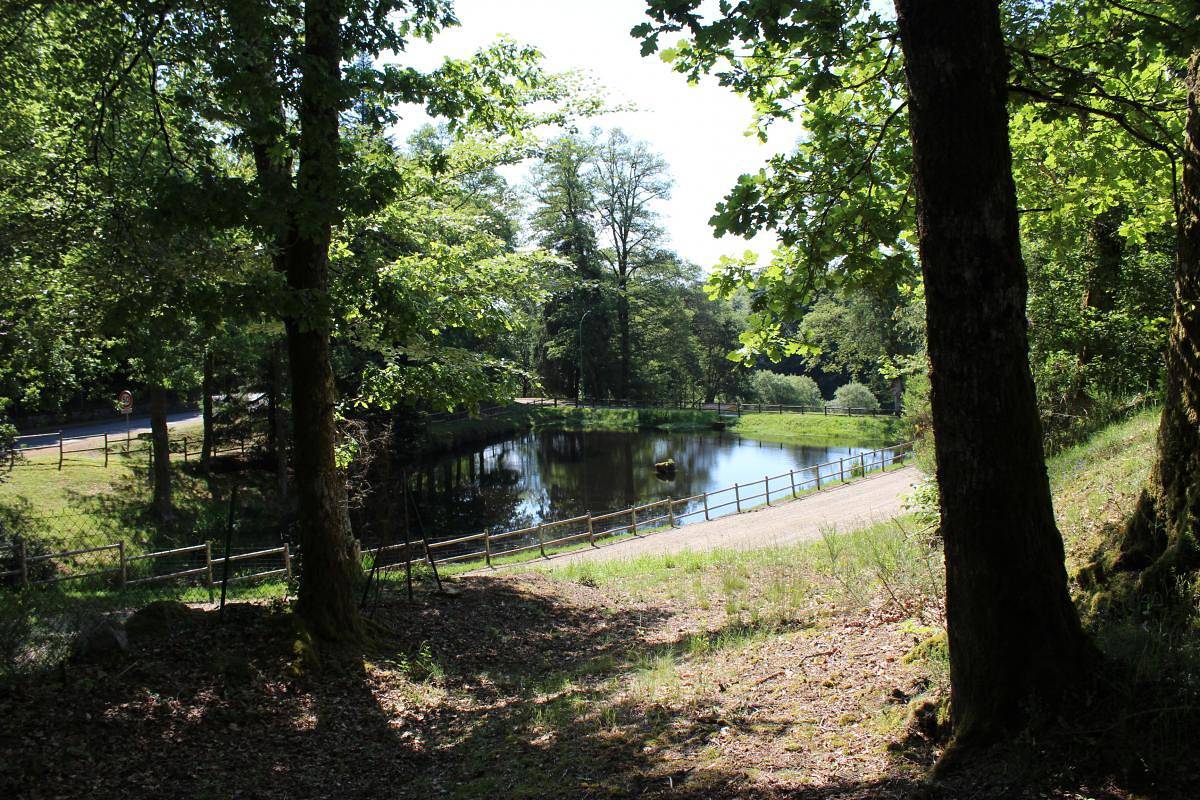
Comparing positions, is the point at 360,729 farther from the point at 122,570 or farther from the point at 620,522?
the point at 620,522

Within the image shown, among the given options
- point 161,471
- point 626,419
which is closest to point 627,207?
point 626,419

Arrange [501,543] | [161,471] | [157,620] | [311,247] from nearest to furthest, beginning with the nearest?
1. [157,620]
2. [311,247]
3. [161,471]
4. [501,543]

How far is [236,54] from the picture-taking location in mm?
6559

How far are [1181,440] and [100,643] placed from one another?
26.7 ft

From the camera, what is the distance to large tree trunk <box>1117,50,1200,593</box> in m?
4.52

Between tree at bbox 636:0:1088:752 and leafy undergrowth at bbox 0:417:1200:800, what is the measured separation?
0.34 metres

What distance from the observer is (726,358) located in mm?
8820

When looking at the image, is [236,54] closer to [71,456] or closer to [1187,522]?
[1187,522]

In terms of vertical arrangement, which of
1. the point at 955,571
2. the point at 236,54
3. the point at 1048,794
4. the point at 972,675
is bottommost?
the point at 1048,794

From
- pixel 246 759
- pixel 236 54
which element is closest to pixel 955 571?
pixel 246 759

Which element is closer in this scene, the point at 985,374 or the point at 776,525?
the point at 985,374

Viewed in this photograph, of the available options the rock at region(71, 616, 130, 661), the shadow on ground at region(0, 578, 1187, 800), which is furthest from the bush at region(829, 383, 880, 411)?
the rock at region(71, 616, 130, 661)

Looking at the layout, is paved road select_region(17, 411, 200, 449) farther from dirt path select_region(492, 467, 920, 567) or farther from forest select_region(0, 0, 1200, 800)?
dirt path select_region(492, 467, 920, 567)

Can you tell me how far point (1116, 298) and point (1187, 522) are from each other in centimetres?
818
